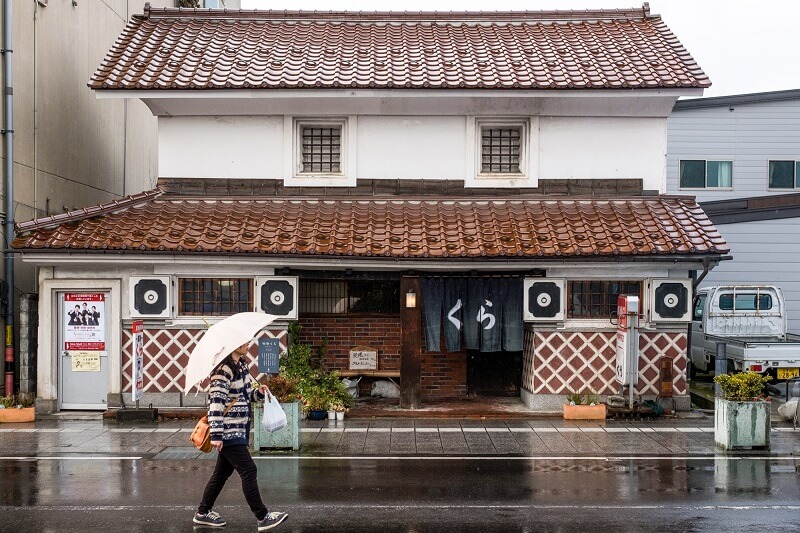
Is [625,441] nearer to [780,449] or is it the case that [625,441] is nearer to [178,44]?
[780,449]

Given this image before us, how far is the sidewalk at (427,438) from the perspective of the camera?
44.6 ft

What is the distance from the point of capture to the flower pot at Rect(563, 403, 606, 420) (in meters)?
16.3

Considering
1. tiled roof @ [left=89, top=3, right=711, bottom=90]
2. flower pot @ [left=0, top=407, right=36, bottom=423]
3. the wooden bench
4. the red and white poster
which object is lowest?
flower pot @ [left=0, top=407, right=36, bottom=423]

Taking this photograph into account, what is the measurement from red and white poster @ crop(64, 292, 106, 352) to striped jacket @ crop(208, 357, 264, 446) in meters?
8.46

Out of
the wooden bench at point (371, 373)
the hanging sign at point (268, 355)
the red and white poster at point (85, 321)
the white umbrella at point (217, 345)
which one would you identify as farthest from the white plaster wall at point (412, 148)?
the white umbrella at point (217, 345)

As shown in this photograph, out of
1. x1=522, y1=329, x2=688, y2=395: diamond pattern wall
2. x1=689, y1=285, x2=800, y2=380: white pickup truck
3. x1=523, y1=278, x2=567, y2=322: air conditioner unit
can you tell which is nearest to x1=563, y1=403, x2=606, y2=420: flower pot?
x1=522, y1=329, x2=688, y2=395: diamond pattern wall

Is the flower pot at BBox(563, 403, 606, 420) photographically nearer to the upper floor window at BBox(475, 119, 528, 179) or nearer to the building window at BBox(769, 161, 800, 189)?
the upper floor window at BBox(475, 119, 528, 179)

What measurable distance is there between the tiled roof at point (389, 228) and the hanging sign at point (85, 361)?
7.70 feet

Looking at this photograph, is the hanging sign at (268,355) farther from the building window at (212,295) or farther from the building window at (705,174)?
the building window at (705,174)

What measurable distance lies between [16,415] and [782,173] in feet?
75.3

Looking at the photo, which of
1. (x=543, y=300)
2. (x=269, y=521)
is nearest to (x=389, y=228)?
(x=543, y=300)

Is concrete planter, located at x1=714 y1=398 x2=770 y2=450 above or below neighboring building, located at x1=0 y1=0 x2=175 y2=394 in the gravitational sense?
below

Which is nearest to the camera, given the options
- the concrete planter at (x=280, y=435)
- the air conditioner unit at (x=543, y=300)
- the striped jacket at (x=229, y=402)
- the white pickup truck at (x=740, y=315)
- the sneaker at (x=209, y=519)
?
the striped jacket at (x=229, y=402)

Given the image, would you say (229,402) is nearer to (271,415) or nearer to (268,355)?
(271,415)
